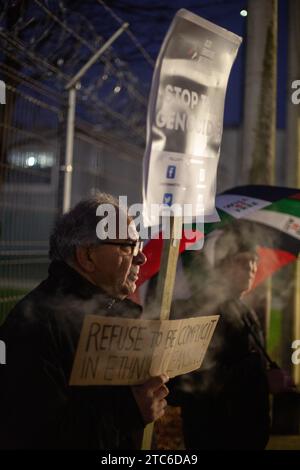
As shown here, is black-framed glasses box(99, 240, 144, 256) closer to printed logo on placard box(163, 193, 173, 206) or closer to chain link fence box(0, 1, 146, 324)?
printed logo on placard box(163, 193, 173, 206)

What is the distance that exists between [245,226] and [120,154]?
2.30 meters

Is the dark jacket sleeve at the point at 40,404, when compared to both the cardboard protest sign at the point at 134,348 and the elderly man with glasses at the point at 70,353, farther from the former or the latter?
the cardboard protest sign at the point at 134,348

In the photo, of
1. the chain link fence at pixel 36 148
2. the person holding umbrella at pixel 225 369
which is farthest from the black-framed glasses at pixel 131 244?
the chain link fence at pixel 36 148

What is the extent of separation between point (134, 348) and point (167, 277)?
264 mm

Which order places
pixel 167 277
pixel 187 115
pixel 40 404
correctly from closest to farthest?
pixel 40 404 < pixel 167 277 < pixel 187 115

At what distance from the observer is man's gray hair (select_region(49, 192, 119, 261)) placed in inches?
91.5

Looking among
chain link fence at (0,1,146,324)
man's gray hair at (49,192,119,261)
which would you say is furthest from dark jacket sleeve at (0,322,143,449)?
chain link fence at (0,1,146,324)

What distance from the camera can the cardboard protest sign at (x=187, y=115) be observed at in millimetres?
2326

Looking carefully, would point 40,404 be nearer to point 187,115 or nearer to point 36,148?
point 187,115

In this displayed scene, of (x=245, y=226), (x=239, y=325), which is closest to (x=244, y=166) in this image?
(x=245, y=226)

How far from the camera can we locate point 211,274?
3496 mm

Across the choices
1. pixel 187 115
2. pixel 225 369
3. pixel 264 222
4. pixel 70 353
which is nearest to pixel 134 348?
pixel 70 353

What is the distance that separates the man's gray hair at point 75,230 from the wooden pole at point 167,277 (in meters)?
0.23

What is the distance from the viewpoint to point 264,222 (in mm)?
3781
